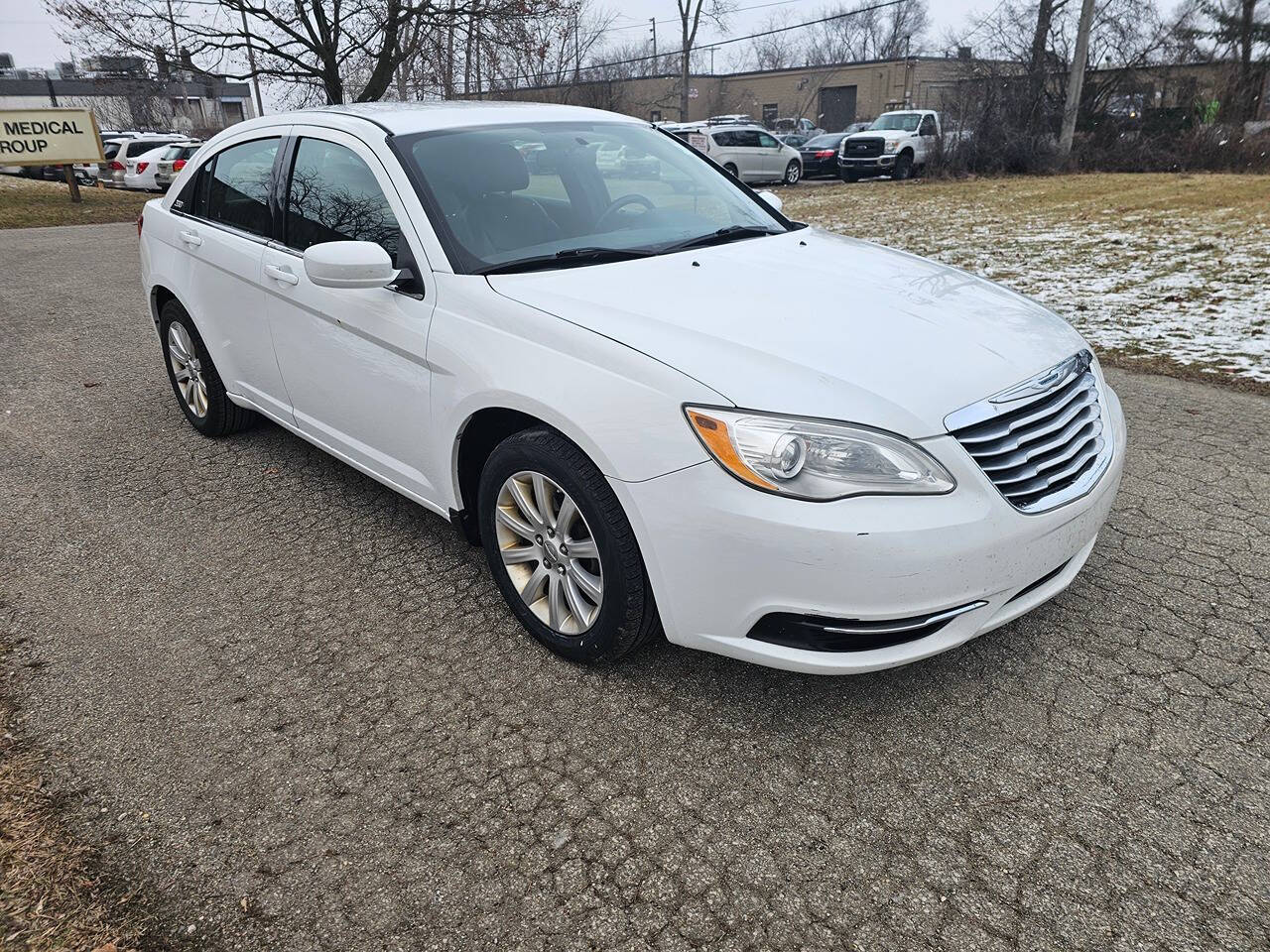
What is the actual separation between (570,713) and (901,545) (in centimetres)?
113

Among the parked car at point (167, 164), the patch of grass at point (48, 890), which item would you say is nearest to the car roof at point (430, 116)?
the patch of grass at point (48, 890)

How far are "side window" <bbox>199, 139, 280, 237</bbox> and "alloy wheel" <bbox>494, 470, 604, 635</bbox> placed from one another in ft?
6.38

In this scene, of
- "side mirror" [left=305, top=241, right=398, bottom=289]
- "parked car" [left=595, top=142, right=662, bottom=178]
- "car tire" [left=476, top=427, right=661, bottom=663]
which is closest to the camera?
"car tire" [left=476, top=427, right=661, bottom=663]

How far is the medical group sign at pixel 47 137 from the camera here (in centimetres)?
1888

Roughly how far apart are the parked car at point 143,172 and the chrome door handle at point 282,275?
75.8 feet

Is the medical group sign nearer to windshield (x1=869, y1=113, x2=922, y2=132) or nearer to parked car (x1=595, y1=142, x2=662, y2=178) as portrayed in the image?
windshield (x1=869, y1=113, x2=922, y2=132)

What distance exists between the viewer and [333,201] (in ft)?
11.6

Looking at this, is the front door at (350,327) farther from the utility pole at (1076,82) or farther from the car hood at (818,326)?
the utility pole at (1076,82)

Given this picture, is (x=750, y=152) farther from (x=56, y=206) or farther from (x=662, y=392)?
(x=662, y=392)

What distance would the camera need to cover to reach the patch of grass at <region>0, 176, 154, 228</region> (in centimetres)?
1770

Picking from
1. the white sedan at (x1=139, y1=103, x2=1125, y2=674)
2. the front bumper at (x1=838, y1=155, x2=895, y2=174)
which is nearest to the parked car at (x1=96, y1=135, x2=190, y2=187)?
the front bumper at (x1=838, y1=155, x2=895, y2=174)

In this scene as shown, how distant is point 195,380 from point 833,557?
4074 millimetres

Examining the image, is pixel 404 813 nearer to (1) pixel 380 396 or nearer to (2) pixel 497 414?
(2) pixel 497 414

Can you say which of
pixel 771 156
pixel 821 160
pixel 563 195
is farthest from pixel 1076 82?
pixel 563 195
